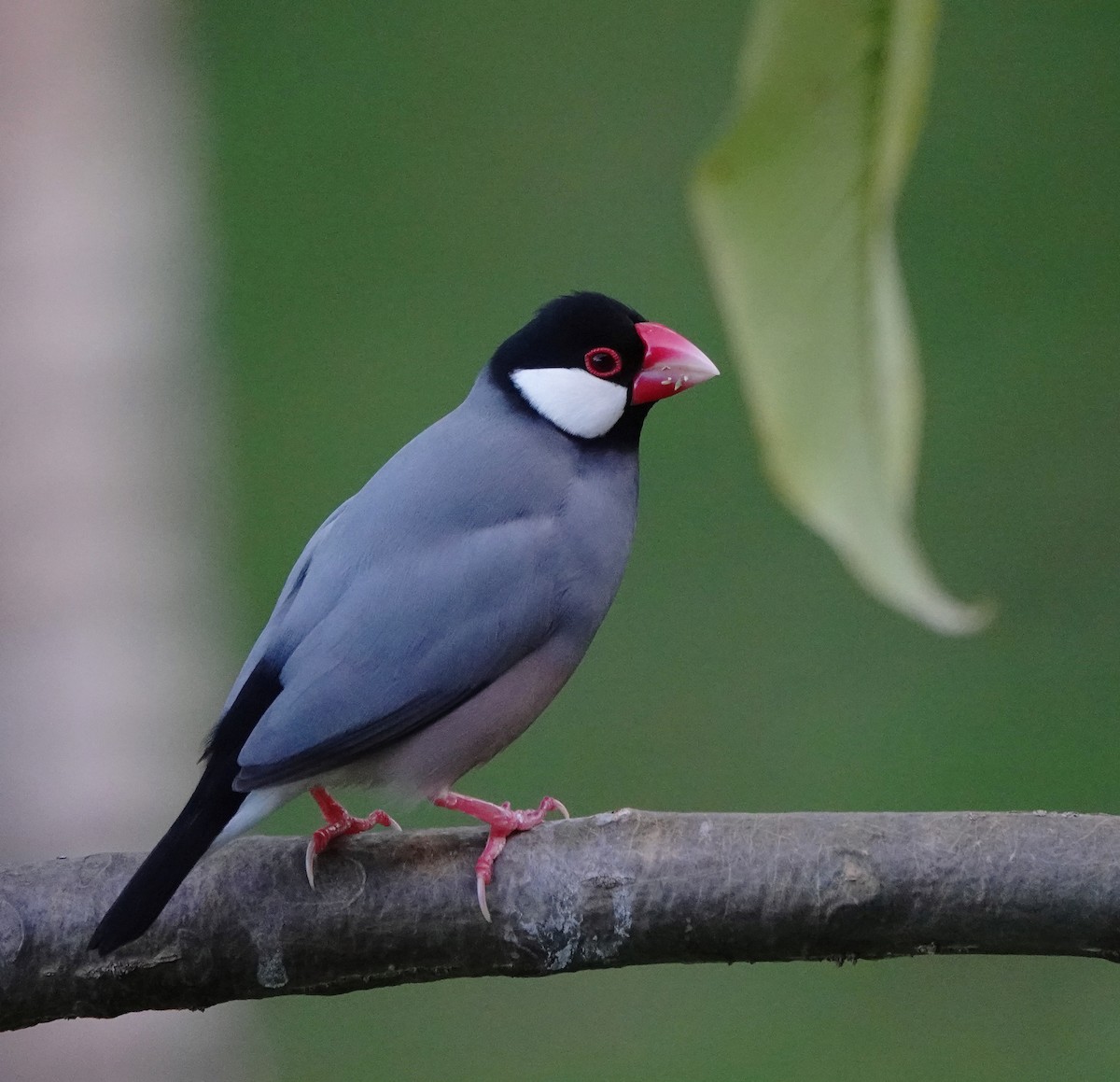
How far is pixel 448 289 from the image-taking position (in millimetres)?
3721

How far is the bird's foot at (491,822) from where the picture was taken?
959 millimetres

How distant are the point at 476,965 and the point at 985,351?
2596mm

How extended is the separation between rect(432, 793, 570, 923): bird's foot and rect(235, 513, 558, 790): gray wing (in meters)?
0.08

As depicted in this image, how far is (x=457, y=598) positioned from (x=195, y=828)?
0.84 feet

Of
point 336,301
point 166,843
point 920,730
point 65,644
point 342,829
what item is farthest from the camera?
point 336,301

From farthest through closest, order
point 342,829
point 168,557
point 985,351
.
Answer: point 985,351 < point 168,557 < point 342,829

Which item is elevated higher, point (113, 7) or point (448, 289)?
point (113, 7)

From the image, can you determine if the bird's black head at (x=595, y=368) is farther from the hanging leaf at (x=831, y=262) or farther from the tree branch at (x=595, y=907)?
the hanging leaf at (x=831, y=262)

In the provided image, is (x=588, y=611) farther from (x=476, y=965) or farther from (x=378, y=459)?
(x=378, y=459)

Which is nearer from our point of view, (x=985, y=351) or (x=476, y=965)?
(x=476, y=965)

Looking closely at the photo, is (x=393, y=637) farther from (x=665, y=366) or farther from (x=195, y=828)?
(x=665, y=366)

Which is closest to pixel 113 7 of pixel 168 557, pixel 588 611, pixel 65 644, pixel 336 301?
pixel 168 557

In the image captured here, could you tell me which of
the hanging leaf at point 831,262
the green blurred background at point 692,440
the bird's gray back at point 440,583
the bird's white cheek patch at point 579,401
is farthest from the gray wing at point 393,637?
the green blurred background at point 692,440

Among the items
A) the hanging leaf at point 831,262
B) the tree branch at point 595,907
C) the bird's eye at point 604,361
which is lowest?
the tree branch at point 595,907
